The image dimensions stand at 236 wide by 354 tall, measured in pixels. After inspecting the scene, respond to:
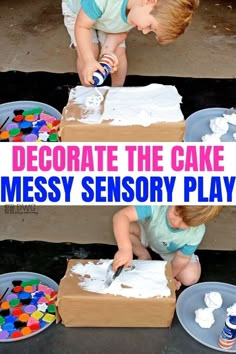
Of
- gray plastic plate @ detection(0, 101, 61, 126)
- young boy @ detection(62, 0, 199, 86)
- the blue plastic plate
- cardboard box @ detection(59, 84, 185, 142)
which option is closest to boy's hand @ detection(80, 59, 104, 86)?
young boy @ detection(62, 0, 199, 86)

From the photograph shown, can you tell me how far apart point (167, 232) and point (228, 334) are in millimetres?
317

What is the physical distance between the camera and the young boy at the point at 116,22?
64.8 inches

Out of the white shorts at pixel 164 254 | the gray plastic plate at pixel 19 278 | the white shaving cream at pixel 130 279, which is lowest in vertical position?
the gray plastic plate at pixel 19 278

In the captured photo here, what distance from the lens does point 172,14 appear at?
1635 millimetres

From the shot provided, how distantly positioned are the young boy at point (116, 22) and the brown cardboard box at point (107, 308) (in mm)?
659

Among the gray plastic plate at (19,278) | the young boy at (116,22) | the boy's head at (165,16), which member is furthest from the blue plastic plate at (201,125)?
the gray plastic plate at (19,278)

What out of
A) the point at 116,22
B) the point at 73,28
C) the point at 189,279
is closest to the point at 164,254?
the point at 189,279

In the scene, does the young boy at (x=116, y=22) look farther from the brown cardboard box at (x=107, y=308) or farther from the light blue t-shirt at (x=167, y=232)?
the brown cardboard box at (x=107, y=308)

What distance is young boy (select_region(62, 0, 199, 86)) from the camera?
165 cm

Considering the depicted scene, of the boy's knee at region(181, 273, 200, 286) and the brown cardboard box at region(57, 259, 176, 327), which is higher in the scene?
the brown cardboard box at region(57, 259, 176, 327)

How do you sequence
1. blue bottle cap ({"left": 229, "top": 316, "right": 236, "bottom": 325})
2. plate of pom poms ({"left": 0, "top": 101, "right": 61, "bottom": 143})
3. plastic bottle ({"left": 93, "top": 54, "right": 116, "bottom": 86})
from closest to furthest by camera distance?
blue bottle cap ({"left": 229, "top": 316, "right": 236, "bottom": 325})
plastic bottle ({"left": 93, "top": 54, "right": 116, "bottom": 86})
plate of pom poms ({"left": 0, "top": 101, "right": 61, "bottom": 143})

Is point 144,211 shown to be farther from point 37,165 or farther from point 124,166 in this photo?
point 37,165

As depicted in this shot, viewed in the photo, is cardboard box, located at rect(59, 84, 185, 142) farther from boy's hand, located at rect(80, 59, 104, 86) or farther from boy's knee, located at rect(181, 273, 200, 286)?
boy's knee, located at rect(181, 273, 200, 286)

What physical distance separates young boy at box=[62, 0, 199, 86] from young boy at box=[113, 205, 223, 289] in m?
0.47
